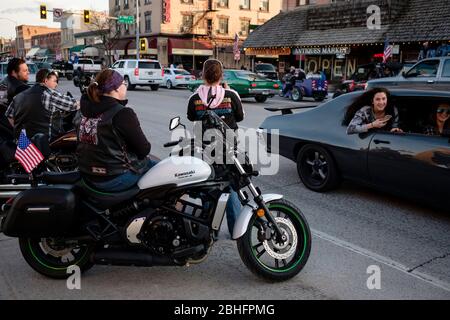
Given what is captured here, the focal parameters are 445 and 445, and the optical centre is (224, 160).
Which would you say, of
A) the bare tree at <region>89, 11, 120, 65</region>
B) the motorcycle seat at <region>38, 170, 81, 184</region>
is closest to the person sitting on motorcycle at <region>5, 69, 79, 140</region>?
the motorcycle seat at <region>38, 170, 81, 184</region>

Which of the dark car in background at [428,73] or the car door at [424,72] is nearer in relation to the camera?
the dark car in background at [428,73]

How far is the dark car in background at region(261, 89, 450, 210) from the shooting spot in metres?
4.84

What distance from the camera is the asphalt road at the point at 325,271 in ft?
11.6

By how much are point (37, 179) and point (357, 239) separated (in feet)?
10.5

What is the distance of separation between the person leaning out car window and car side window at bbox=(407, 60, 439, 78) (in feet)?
29.0

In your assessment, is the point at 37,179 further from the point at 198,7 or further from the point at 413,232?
the point at 198,7

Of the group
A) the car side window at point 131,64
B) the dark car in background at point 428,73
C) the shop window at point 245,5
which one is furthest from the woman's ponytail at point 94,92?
the shop window at point 245,5

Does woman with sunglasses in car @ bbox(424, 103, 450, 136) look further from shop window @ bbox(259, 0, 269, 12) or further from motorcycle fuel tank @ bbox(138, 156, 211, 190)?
shop window @ bbox(259, 0, 269, 12)

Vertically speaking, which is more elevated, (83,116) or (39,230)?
A: (83,116)

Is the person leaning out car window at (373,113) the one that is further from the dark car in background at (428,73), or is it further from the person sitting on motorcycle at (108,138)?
the dark car in background at (428,73)

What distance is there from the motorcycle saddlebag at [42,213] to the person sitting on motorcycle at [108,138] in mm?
277

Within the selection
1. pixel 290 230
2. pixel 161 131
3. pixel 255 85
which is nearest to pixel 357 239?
pixel 290 230

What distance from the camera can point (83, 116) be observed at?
11.7 feet

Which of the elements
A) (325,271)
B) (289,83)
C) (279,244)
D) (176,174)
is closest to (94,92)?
(176,174)
